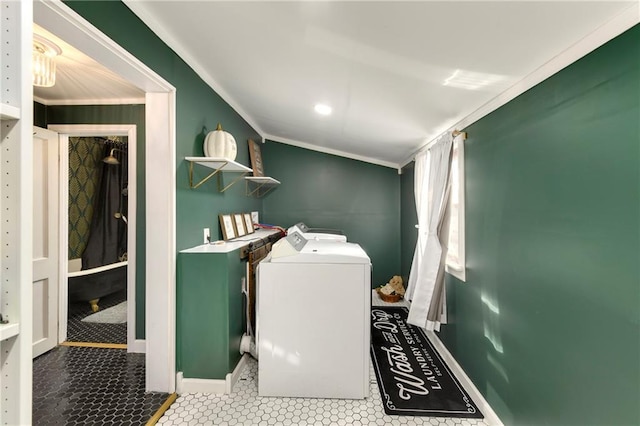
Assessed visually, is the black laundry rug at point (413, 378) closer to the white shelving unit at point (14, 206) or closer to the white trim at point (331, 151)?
the white shelving unit at point (14, 206)

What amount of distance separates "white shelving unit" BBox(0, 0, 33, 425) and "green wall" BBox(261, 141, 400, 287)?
10.9 feet

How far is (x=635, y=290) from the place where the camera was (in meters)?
0.89

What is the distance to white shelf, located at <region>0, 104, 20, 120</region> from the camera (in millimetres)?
700

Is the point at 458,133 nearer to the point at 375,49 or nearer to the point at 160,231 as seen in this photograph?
the point at 375,49

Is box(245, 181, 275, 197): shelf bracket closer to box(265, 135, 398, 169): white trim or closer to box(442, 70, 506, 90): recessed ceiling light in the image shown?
box(265, 135, 398, 169): white trim

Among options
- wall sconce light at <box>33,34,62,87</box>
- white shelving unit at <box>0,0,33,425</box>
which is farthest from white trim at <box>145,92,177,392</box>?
white shelving unit at <box>0,0,33,425</box>

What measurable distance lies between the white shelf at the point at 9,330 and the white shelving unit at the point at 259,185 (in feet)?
7.68

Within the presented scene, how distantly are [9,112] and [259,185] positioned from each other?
9.62ft

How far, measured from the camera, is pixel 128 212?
2.39 m

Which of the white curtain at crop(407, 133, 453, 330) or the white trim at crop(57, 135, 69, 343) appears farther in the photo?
the white trim at crop(57, 135, 69, 343)

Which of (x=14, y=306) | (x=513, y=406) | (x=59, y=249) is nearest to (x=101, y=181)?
(x=59, y=249)

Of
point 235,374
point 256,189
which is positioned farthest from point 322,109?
point 235,374

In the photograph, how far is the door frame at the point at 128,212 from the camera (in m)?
2.40

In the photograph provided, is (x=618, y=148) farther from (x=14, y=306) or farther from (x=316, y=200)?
(x=316, y=200)
